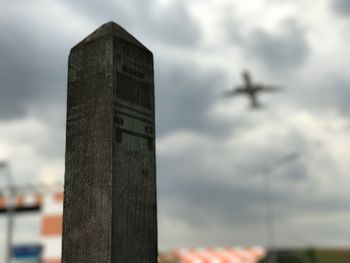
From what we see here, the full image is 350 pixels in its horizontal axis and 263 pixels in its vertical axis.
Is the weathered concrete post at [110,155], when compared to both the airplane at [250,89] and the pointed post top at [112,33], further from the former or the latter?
the airplane at [250,89]

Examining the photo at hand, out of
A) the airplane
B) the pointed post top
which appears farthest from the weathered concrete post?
the airplane

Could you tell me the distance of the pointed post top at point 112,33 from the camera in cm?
287

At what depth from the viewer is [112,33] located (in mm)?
2844

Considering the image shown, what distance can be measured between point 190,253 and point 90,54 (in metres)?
24.3

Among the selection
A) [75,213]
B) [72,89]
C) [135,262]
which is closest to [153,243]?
[135,262]

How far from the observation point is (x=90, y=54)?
2.92m

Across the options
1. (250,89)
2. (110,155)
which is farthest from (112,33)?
(250,89)

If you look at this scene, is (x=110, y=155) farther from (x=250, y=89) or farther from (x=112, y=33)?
(x=250, y=89)

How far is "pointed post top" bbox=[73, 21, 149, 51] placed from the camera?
9.43ft

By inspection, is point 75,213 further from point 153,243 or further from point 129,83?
point 129,83

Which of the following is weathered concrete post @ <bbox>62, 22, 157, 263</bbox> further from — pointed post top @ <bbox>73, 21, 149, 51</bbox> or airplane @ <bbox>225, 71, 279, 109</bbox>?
airplane @ <bbox>225, 71, 279, 109</bbox>

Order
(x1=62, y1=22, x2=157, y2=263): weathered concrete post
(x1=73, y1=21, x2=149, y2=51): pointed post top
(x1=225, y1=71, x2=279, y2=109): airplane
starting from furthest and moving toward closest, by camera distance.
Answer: (x1=225, y1=71, x2=279, y2=109): airplane
(x1=73, y1=21, x2=149, y2=51): pointed post top
(x1=62, y1=22, x2=157, y2=263): weathered concrete post

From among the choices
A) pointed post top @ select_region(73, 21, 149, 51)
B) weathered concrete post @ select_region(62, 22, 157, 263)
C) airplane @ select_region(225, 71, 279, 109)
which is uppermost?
airplane @ select_region(225, 71, 279, 109)

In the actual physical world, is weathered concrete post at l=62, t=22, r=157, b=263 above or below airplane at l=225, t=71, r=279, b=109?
below
